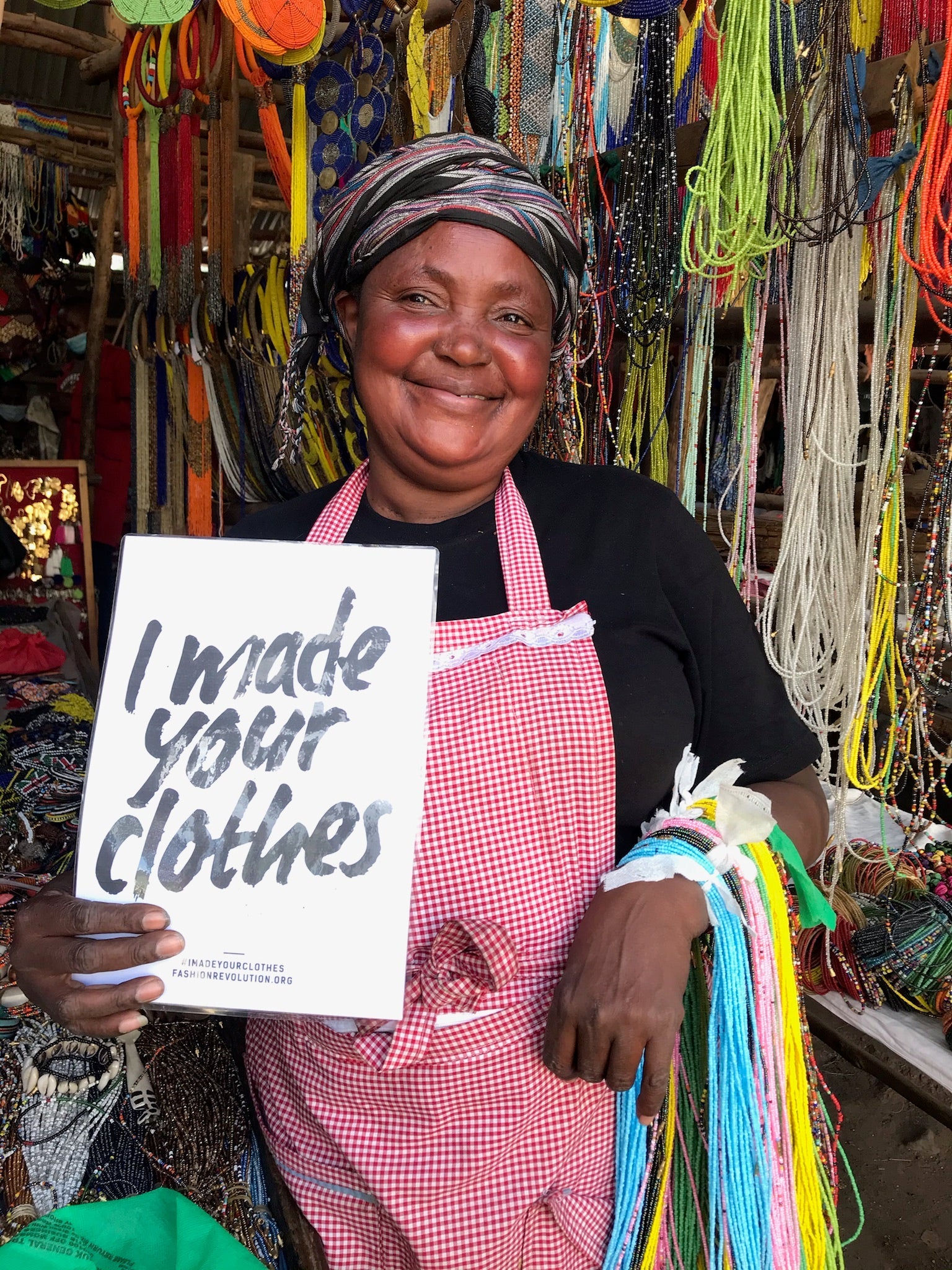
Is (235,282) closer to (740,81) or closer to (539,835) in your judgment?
(740,81)

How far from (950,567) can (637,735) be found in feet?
3.94

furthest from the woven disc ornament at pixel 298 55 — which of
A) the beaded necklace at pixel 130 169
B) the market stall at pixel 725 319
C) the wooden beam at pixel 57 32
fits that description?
the wooden beam at pixel 57 32

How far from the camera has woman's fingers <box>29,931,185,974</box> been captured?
85cm

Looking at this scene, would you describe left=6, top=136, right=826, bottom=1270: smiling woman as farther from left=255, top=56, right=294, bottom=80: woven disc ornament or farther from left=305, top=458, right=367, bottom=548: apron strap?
left=255, top=56, right=294, bottom=80: woven disc ornament

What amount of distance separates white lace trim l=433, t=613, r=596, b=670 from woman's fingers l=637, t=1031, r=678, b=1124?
1.46 feet

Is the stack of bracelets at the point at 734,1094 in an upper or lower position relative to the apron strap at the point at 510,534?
lower

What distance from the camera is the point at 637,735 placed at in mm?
1133

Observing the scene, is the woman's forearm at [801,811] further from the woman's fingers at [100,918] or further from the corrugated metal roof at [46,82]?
the corrugated metal roof at [46,82]

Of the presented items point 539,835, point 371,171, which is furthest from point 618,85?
point 539,835

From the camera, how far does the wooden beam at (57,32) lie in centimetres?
416

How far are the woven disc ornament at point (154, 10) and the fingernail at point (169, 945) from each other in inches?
65.4

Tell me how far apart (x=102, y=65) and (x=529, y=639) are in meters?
4.03

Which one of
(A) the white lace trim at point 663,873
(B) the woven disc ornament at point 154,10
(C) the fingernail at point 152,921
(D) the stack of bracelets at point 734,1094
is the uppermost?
(B) the woven disc ornament at point 154,10

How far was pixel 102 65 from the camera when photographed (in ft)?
12.9
